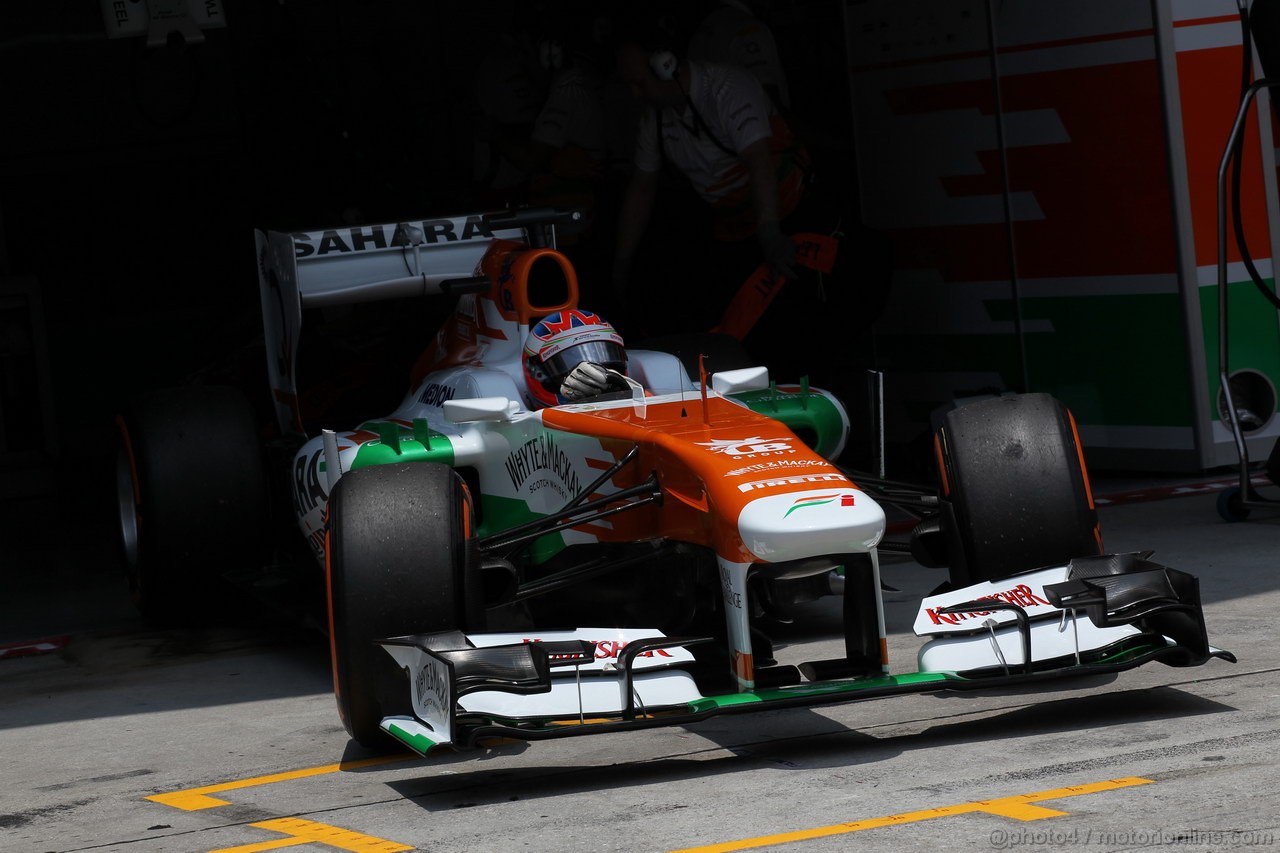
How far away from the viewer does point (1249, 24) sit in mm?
8539

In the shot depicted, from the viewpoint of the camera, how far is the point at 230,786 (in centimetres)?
548

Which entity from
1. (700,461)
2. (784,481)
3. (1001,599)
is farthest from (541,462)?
(1001,599)

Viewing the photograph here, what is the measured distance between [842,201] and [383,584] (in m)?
7.41

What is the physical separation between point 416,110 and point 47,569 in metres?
7.26

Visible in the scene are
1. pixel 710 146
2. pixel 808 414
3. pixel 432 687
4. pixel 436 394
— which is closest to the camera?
pixel 432 687

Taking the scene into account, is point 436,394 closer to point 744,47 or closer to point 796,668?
point 796,668

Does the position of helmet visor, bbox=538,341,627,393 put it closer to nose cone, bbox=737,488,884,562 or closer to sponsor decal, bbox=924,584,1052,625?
nose cone, bbox=737,488,884,562

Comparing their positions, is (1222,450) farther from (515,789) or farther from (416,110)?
(416,110)

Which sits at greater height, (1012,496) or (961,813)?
(1012,496)

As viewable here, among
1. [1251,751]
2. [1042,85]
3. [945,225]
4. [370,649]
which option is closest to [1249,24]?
[1042,85]

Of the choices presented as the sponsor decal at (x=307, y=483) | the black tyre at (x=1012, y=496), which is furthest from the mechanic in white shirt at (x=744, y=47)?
the black tyre at (x=1012, y=496)

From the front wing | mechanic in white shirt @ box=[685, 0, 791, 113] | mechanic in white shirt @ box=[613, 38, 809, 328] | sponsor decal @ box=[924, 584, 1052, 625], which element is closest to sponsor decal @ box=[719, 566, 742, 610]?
the front wing

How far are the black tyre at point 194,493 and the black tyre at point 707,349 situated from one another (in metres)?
1.89

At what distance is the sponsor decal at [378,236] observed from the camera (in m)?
8.32
